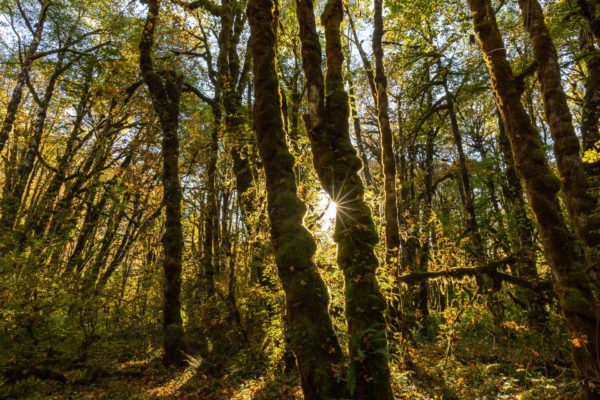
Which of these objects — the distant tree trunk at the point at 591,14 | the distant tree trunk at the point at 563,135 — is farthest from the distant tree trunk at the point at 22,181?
A: the distant tree trunk at the point at 591,14

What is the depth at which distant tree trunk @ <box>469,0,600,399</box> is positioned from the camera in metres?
4.18

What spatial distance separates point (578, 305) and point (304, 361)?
3260 mm

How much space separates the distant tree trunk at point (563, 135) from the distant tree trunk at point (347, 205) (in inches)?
102

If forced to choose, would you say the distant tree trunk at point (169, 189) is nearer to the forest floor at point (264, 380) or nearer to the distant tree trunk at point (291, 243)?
the forest floor at point (264, 380)

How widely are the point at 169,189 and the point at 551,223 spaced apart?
1003cm

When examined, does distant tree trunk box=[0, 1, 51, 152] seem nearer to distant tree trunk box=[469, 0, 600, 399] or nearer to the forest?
the forest

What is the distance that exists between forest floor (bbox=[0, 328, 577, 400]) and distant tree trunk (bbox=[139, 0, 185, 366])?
3.17 ft

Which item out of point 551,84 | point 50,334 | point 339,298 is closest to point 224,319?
point 50,334

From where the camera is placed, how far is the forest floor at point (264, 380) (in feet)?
23.0

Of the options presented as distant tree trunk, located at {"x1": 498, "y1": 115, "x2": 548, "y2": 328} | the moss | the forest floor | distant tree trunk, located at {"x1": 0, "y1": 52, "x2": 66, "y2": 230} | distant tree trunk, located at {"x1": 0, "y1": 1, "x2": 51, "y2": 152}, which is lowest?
the forest floor

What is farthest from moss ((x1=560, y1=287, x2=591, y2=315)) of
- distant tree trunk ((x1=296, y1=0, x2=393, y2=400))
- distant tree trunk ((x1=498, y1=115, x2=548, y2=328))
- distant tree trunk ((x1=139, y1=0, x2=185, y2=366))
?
distant tree trunk ((x1=139, y1=0, x2=185, y2=366))

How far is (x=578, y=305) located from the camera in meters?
4.20

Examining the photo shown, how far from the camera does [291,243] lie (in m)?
4.61

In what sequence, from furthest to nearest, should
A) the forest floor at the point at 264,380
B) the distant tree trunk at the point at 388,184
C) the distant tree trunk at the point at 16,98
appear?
the distant tree trunk at the point at 16,98
the distant tree trunk at the point at 388,184
the forest floor at the point at 264,380
